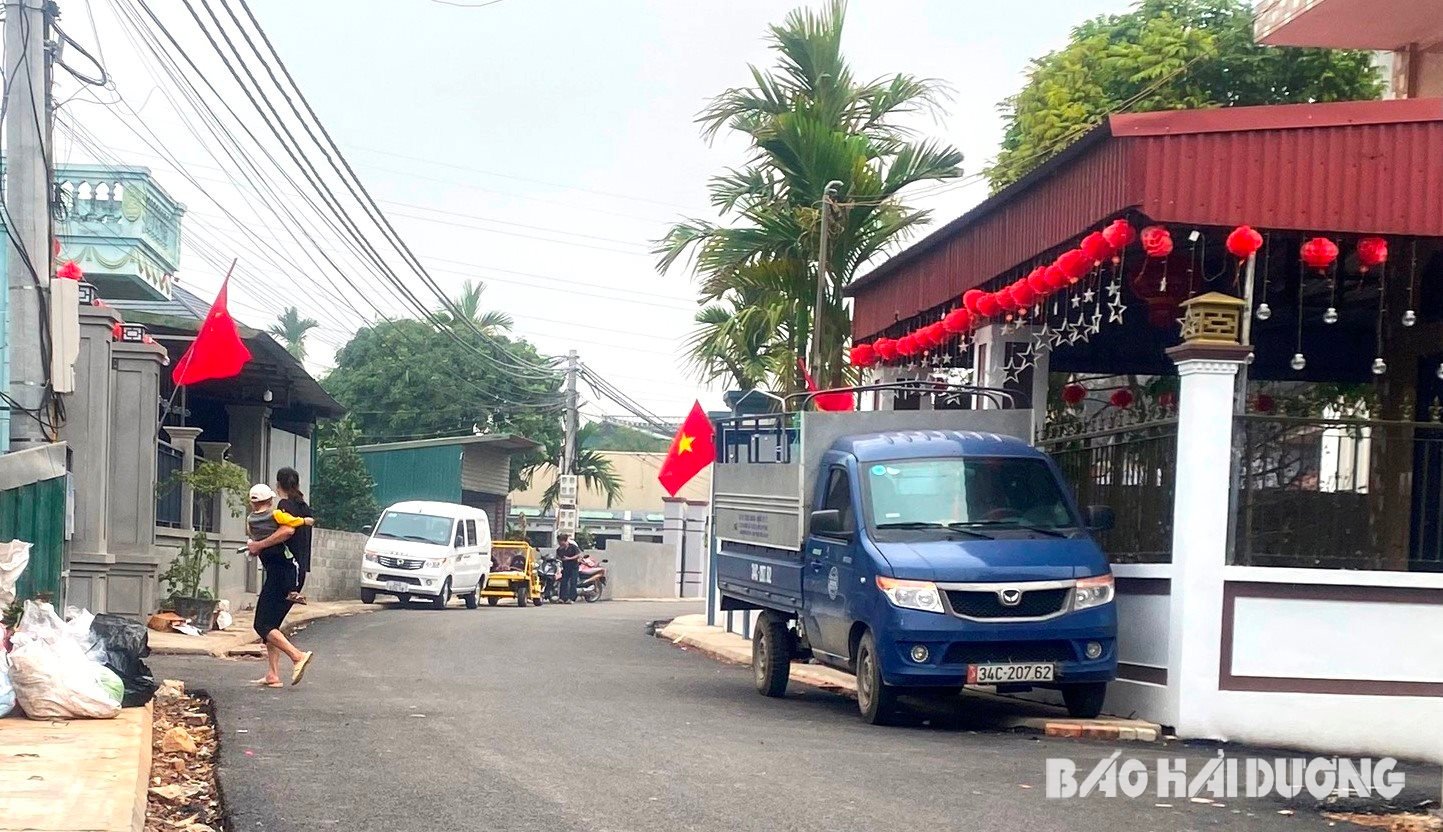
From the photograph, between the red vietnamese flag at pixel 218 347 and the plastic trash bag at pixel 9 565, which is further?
the red vietnamese flag at pixel 218 347

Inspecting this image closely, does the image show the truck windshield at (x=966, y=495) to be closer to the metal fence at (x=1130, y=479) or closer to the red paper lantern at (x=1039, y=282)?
the metal fence at (x=1130, y=479)

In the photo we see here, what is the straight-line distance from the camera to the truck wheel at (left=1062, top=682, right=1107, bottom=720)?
38.5 feet

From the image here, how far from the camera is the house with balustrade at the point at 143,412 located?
17484 millimetres

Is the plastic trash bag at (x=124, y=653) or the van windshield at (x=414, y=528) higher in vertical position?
the plastic trash bag at (x=124, y=653)

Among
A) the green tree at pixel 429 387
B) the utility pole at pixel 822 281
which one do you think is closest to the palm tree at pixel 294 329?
the green tree at pixel 429 387

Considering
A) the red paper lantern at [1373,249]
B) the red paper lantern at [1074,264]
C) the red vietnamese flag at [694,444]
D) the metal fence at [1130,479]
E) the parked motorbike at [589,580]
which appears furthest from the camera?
the parked motorbike at [589,580]

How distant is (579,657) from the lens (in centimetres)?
1784

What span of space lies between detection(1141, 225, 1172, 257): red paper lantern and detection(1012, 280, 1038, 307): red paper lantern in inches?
80.9

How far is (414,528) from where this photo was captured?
32.7 metres

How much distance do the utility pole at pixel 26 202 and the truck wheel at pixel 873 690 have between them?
764 cm

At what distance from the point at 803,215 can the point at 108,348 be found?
28.0 feet

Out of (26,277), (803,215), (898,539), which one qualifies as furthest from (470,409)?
(898,539)

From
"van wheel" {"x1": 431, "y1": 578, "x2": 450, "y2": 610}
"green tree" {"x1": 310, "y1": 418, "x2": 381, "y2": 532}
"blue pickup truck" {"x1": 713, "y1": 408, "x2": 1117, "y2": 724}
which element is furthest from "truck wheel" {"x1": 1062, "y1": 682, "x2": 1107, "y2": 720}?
"green tree" {"x1": 310, "y1": 418, "x2": 381, "y2": 532}

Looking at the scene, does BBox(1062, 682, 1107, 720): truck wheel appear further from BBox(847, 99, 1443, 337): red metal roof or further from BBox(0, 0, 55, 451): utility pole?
BBox(0, 0, 55, 451): utility pole
